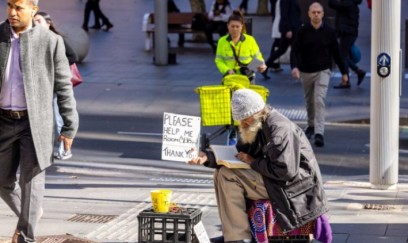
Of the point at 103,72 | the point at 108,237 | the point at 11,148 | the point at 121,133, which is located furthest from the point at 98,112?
the point at 11,148

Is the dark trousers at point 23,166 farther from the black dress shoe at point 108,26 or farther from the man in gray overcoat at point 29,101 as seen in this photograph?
the black dress shoe at point 108,26

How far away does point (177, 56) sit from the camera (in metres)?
23.3

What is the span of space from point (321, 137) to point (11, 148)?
22.7ft

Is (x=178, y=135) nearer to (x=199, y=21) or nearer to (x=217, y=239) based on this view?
(x=217, y=239)

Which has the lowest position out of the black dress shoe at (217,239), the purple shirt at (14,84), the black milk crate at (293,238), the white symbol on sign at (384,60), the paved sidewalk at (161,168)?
the paved sidewalk at (161,168)

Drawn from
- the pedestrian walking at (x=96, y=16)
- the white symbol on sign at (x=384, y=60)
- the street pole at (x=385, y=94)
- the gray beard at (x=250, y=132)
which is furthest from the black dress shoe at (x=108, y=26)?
the gray beard at (x=250, y=132)

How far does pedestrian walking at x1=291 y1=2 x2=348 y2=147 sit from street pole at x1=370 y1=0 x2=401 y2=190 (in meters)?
2.79

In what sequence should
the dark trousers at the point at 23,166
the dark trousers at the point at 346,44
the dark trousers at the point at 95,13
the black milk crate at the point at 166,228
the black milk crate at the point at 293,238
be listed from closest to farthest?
the black milk crate at the point at 166,228
the dark trousers at the point at 23,166
the black milk crate at the point at 293,238
the dark trousers at the point at 346,44
the dark trousers at the point at 95,13

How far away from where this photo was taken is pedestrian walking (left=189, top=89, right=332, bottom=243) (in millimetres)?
7520

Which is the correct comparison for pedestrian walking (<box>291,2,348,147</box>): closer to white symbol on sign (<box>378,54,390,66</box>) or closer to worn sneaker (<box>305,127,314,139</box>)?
worn sneaker (<box>305,127,314,139</box>)

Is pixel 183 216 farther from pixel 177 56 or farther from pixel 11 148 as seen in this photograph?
pixel 177 56

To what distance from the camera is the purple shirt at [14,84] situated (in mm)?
7539

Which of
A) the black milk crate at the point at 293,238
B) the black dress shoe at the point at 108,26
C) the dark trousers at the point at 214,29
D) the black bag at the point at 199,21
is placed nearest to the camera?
the black milk crate at the point at 293,238

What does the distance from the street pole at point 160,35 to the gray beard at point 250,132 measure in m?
14.0
